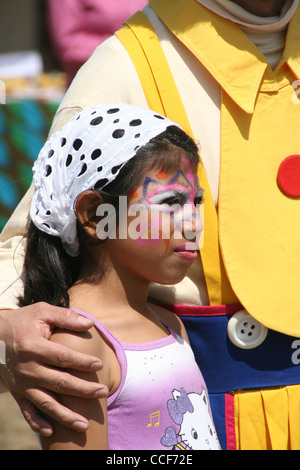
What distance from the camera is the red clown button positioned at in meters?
2.07

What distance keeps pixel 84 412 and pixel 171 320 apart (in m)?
0.45

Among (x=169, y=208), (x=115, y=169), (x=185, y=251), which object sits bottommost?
(x=185, y=251)

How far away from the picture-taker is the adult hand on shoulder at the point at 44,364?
1.66 m

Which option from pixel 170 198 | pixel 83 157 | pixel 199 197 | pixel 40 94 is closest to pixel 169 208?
pixel 170 198

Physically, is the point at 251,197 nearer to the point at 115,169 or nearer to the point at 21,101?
the point at 115,169

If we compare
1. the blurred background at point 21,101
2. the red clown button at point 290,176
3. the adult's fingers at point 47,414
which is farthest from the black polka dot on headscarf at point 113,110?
the blurred background at point 21,101

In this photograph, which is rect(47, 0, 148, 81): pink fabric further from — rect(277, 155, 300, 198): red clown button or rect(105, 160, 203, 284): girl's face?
rect(105, 160, 203, 284): girl's face

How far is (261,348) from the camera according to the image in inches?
81.1

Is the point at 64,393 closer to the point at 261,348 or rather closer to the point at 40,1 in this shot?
the point at 261,348

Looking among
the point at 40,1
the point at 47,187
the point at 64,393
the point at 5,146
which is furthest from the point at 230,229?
the point at 40,1

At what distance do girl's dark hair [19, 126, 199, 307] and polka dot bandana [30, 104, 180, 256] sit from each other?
0.08 ft

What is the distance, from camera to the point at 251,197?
2059 millimetres

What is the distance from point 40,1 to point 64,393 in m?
5.52

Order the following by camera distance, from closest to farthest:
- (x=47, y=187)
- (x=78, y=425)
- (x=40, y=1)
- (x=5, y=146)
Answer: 1. (x=78, y=425)
2. (x=47, y=187)
3. (x=5, y=146)
4. (x=40, y=1)
